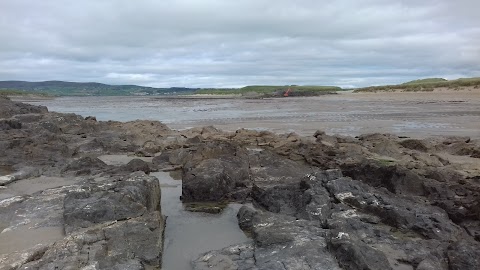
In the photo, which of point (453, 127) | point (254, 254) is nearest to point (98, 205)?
point (254, 254)

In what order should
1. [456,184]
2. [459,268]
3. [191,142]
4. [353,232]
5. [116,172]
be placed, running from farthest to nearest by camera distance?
[191,142] → [116,172] → [456,184] → [353,232] → [459,268]

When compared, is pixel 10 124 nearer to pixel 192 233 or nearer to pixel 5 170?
pixel 5 170

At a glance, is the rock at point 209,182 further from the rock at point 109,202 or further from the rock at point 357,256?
the rock at point 357,256

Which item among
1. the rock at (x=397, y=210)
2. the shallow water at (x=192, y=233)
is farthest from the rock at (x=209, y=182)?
the rock at (x=397, y=210)

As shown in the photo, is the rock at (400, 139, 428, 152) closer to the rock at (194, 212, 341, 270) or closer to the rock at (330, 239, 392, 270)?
the rock at (194, 212, 341, 270)

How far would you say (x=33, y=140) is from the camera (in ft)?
50.2

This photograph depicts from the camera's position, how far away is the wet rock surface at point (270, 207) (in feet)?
19.7

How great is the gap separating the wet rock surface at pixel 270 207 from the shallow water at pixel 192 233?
0.23 meters

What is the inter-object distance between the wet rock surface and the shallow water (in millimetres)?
230

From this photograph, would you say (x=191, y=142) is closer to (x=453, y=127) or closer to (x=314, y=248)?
(x=314, y=248)

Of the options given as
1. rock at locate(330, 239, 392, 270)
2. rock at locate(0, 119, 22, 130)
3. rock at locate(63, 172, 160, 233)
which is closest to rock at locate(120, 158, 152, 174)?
rock at locate(63, 172, 160, 233)

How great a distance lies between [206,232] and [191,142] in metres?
8.86

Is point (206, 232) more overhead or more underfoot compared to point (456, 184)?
more underfoot

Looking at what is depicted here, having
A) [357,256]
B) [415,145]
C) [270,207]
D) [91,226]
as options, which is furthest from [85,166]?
[415,145]
